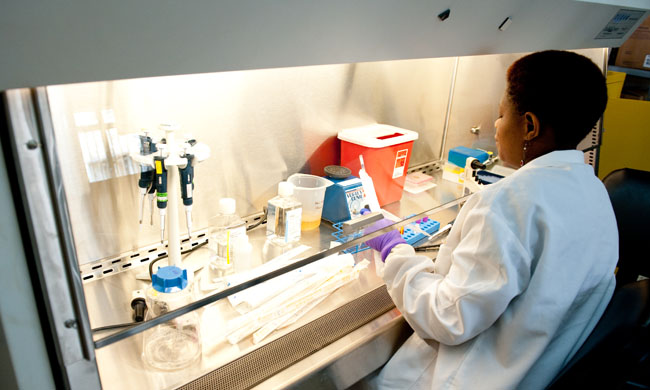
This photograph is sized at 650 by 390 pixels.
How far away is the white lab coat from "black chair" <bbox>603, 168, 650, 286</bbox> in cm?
77

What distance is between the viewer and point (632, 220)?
5.79 feet

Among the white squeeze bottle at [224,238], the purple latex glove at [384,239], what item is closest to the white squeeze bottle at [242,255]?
the white squeeze bottle at [224,238]

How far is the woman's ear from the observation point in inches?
44.5

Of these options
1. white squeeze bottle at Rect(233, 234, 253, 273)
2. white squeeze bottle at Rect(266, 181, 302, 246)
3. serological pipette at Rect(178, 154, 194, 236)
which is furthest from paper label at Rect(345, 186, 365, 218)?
serological pipette at Rect(178, 154, 194, 236)

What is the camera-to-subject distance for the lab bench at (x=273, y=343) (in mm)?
1104

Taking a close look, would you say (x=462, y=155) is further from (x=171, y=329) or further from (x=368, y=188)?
(x=171, y=329)

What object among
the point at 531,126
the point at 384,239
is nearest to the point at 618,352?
the point at 531,126

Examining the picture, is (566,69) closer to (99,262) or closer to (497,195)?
(497,195)

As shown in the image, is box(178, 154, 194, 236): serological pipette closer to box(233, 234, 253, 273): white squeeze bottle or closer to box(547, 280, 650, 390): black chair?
box(233, 234, 253, 273): white squeeze bottle

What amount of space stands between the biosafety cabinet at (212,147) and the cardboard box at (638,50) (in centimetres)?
141

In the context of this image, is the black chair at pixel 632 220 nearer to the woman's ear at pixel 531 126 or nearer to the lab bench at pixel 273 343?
the woman's ear at pixel 531 126

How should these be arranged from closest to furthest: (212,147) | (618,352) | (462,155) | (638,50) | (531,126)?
(618,352) → (531,126) → (212,147) → (462,155) → (638,50)

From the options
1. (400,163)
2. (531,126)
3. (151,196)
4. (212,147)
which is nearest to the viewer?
(531,126)

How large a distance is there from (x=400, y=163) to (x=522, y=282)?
34.1 inches
